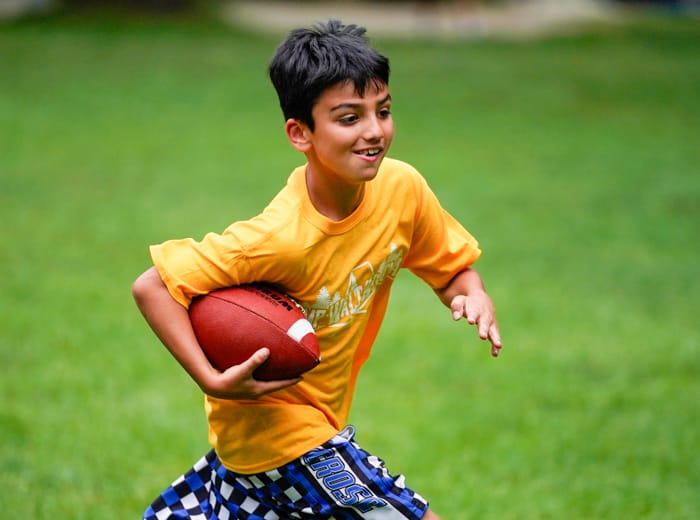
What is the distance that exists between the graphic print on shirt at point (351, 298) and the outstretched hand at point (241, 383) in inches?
11.0

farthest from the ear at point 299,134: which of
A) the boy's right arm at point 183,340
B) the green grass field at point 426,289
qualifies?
the green grass field at point 426,289

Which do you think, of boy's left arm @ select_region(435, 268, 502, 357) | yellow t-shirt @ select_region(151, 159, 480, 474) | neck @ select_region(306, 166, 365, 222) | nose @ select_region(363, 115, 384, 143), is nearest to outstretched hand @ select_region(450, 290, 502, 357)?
boy's left arm @ select_region(435, 268, 502, 357)

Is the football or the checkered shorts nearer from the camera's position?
the football

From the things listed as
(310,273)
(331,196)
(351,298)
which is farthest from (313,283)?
(331,196)

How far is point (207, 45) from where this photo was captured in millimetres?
19438

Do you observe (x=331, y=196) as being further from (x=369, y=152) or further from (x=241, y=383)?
(x=241, y=383)

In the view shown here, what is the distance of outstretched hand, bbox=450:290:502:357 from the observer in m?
3.11

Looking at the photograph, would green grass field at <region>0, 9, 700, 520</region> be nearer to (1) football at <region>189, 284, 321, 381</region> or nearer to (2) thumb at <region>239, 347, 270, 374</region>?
(1) football at <region>189, 284, 321, 381</region>

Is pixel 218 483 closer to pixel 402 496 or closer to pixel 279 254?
pixel 402 496

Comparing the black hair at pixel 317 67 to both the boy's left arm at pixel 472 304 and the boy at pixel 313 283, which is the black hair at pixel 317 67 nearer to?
the boy at pixel 313 283

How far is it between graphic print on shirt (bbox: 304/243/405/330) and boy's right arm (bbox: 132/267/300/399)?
293 millimetres

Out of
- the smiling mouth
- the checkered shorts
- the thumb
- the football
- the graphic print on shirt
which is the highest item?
the smiling mouth

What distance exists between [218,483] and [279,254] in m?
0.77

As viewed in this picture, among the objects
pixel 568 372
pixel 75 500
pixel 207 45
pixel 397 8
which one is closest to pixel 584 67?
pixel 207 45
